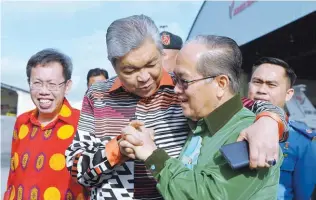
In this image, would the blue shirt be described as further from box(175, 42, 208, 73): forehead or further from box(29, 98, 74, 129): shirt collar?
box(175, 42, 208, 73): forehead

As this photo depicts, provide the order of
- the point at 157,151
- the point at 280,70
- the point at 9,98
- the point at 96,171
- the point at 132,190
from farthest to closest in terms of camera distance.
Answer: the point at 9,98 < the point at 280,70 < the point at 132,190 < the point at 96,171 < the point at 157,151

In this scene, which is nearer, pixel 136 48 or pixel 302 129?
pixel 136 48

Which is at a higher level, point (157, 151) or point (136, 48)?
point (136, 48)

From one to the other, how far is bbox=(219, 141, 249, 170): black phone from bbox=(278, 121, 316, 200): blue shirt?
5.28ft

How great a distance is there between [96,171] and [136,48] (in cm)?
52

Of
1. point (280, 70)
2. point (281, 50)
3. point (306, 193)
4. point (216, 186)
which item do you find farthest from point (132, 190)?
point (281, 50)

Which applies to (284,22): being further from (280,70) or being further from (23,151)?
(23,151)

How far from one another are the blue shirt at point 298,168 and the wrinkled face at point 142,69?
1392 mm

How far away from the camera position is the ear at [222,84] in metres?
1.58

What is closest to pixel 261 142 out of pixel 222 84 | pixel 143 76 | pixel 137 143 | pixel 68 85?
pixel 222 84

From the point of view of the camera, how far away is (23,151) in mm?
2645

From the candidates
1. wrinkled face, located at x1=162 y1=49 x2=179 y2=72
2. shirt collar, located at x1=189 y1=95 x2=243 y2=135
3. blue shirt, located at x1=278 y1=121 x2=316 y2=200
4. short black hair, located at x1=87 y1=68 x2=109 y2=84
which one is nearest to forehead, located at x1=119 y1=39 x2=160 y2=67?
shirt collar, located at x1=189 y1=95 x2=243 y2=135

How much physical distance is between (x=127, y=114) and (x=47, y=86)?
0.93 m

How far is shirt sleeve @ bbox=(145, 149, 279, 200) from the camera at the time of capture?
135cm
